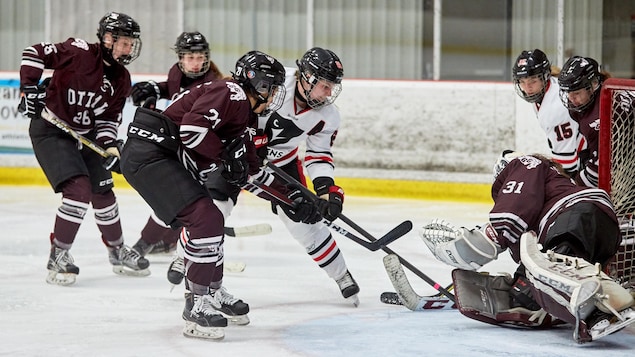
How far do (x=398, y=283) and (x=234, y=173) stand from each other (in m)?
0.78

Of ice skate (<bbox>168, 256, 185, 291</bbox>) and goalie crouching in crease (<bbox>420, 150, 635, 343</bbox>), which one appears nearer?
goalie crouching in crease (<bbox>420, 150, 635, 343</bbox>)

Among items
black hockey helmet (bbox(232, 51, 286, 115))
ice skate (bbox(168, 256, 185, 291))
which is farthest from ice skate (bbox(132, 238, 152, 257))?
black hockey helmet (bbox(232, 51, 286, 115))

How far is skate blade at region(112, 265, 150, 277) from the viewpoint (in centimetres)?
480

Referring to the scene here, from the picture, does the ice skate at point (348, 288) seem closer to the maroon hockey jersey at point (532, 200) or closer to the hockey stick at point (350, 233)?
the hockey stick at point (350, 233)

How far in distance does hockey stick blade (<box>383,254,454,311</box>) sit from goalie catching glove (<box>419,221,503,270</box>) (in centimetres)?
42

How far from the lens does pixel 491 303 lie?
3.69 metres

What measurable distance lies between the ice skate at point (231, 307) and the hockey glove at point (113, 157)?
2.88 feet

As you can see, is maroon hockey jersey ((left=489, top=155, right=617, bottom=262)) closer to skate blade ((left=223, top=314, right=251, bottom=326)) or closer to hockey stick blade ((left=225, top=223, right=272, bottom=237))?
skate blade ((left=223, top=314, right=251, bottom=326))

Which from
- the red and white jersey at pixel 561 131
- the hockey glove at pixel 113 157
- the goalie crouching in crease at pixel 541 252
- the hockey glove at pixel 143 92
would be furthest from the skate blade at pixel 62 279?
the red and white jersey at pixel 561 131

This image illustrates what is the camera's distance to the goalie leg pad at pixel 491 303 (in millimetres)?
3637

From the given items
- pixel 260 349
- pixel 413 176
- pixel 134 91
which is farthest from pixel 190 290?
pixel 413 176

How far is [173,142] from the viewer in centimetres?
356

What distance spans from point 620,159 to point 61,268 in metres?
2.25

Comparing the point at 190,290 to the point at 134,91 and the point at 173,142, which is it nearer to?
the point at 173,142
